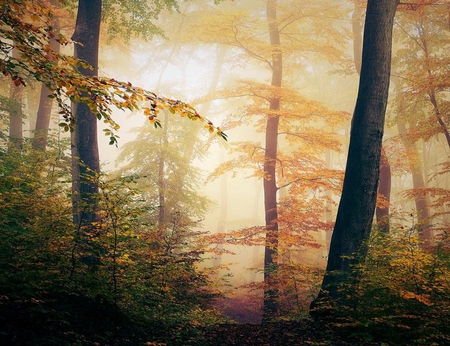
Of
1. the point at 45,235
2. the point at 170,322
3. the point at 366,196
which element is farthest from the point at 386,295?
the point at 45,235

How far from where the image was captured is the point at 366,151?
585 centimetres

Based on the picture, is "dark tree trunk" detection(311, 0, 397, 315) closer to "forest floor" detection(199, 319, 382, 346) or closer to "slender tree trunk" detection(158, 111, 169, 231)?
"forest floor" detection(199, 319, 382, 346)

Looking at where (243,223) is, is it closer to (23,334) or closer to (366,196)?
(366,196)

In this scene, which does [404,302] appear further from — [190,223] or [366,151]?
[190,223]

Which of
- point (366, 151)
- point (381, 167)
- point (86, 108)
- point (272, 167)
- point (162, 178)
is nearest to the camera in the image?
point (366, 151)

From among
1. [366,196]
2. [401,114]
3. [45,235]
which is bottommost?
[45,235]

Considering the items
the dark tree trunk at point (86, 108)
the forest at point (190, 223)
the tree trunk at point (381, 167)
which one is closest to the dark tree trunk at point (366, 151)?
the forest at point (190, 223)

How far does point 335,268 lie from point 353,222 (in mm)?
1005

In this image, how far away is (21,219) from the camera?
5262mm

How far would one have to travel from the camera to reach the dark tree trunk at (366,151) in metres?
5.68

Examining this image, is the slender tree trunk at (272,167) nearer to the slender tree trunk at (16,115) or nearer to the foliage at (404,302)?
the foliage at (404,302)

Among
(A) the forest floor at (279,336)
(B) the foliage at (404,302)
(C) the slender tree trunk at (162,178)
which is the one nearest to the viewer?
(B) the foliage at (404,302)

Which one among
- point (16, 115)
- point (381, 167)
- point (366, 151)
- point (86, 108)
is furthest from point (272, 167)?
point (16, 115)

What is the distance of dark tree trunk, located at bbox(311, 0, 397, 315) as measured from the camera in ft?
18.6
